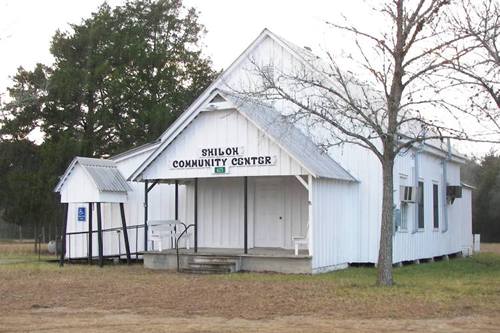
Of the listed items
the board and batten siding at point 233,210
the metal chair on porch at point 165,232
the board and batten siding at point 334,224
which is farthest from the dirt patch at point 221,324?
the board and batten siding at point 233,210

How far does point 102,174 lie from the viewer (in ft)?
75.6

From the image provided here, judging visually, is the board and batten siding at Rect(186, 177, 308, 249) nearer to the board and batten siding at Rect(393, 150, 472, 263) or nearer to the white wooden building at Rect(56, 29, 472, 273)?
the white wooden building at Rect(56, 29, 472, 273)

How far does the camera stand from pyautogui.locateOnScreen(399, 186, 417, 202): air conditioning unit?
22.7m

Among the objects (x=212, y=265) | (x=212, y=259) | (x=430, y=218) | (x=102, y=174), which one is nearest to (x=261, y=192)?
(x=212, y=259)

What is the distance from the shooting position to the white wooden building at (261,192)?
19141 mm

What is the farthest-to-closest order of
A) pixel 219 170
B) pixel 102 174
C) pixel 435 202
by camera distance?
pixel 435 202 → pixel 102 174 → pixel 219 170

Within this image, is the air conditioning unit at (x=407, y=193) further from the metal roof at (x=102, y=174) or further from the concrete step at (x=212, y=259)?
the metal roof at (x=102, y=174)

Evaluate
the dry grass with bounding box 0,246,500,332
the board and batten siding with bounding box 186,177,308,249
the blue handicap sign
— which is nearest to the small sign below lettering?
the board and batten siding with bounding box 186,177,308,249

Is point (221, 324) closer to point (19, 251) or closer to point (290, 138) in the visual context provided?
point (290, 138)

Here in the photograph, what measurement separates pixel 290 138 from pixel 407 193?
535 centimetres

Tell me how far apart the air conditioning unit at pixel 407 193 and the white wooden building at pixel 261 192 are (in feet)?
0.11

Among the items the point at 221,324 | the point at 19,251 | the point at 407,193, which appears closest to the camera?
the point at 221,324

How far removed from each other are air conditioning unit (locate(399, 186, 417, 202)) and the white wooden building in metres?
0.03

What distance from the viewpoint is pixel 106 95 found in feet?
124
